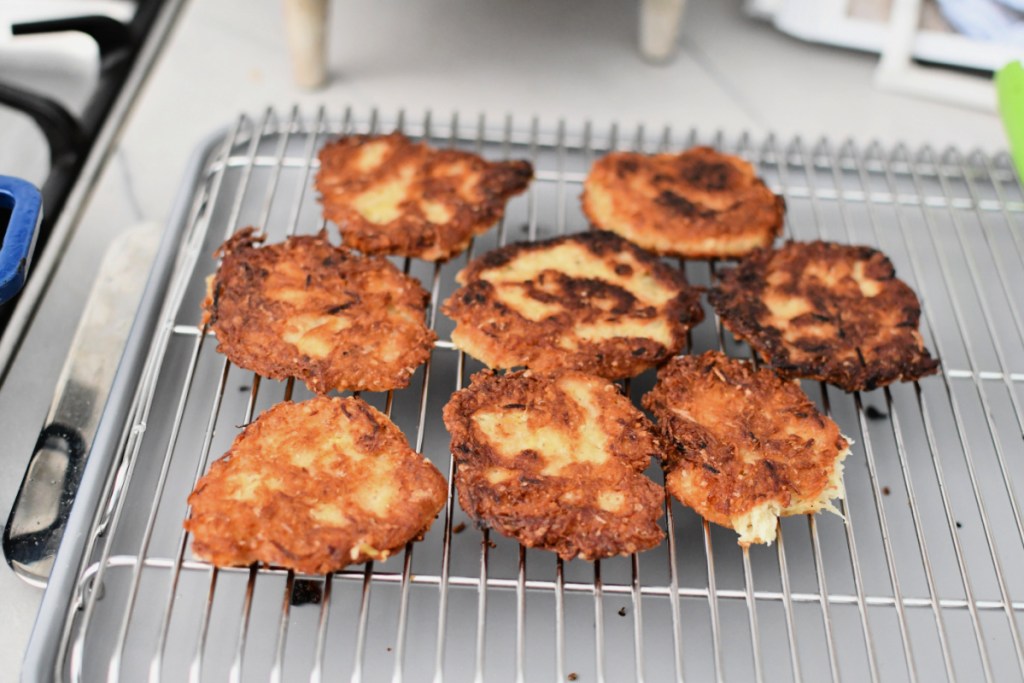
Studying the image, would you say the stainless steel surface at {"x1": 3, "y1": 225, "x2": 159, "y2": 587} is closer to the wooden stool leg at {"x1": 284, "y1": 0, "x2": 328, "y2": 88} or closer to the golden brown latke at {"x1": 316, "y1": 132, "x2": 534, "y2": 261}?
the golden brown latke at {"x1": 316, "y1": 132, "x2": 534, "y2": 261}

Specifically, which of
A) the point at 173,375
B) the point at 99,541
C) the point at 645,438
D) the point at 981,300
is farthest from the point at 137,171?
the point at 981,300

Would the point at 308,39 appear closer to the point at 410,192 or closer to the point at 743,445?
the point at 410,192

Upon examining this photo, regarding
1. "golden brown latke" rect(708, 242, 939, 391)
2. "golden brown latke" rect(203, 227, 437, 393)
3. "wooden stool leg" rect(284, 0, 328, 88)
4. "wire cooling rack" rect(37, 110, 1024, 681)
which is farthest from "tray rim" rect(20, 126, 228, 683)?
"golden brown latke" rect(708, 242, 939, 391)

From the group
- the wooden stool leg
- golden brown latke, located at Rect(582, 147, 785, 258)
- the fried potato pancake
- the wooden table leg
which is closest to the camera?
the fried potato pancake

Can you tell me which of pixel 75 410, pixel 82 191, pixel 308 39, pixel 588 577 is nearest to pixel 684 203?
pixel 588 577

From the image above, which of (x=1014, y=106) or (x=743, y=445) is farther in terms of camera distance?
(x=1014, y=106)

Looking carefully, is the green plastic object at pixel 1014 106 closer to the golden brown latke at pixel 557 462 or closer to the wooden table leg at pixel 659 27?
the wooden table leg at pixel 659 27

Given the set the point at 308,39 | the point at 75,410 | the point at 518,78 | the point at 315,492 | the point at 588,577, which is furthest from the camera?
the point at 518,78
